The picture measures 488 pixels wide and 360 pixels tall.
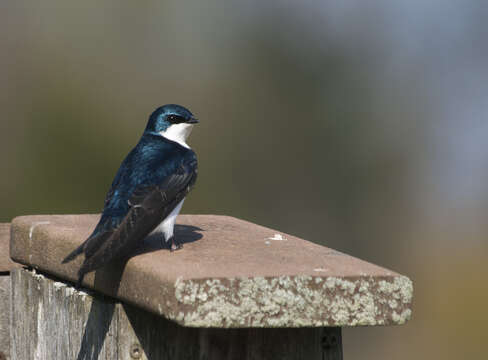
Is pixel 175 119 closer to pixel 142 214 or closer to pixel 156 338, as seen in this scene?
pixel 142 214

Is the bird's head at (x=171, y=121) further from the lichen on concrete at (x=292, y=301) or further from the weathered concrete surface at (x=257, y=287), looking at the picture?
the lichen on concrete at (x=292, y=301)

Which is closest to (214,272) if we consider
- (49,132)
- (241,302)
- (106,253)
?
(241,302)

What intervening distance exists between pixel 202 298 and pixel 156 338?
340mm

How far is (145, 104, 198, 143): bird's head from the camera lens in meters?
3.31

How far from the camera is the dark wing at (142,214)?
2.16 m

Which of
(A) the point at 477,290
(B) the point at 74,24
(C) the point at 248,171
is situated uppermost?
(B) the point at 74,24

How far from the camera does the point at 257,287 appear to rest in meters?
1.86

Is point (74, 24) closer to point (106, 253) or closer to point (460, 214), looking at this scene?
point (460, 214)

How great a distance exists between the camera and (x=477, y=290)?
8.90 metres

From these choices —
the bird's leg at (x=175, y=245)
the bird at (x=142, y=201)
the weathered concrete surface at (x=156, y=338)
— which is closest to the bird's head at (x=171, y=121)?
the bird at (x=142, y=201)

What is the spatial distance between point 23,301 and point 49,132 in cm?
735

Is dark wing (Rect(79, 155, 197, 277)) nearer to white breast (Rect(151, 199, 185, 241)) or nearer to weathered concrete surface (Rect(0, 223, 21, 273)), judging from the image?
white breast (Rect(151, 199, 185, 241))

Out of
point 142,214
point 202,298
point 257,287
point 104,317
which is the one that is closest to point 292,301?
point 257,287

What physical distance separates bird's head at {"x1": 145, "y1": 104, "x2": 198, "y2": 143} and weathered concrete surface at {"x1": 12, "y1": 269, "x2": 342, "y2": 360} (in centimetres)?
99
